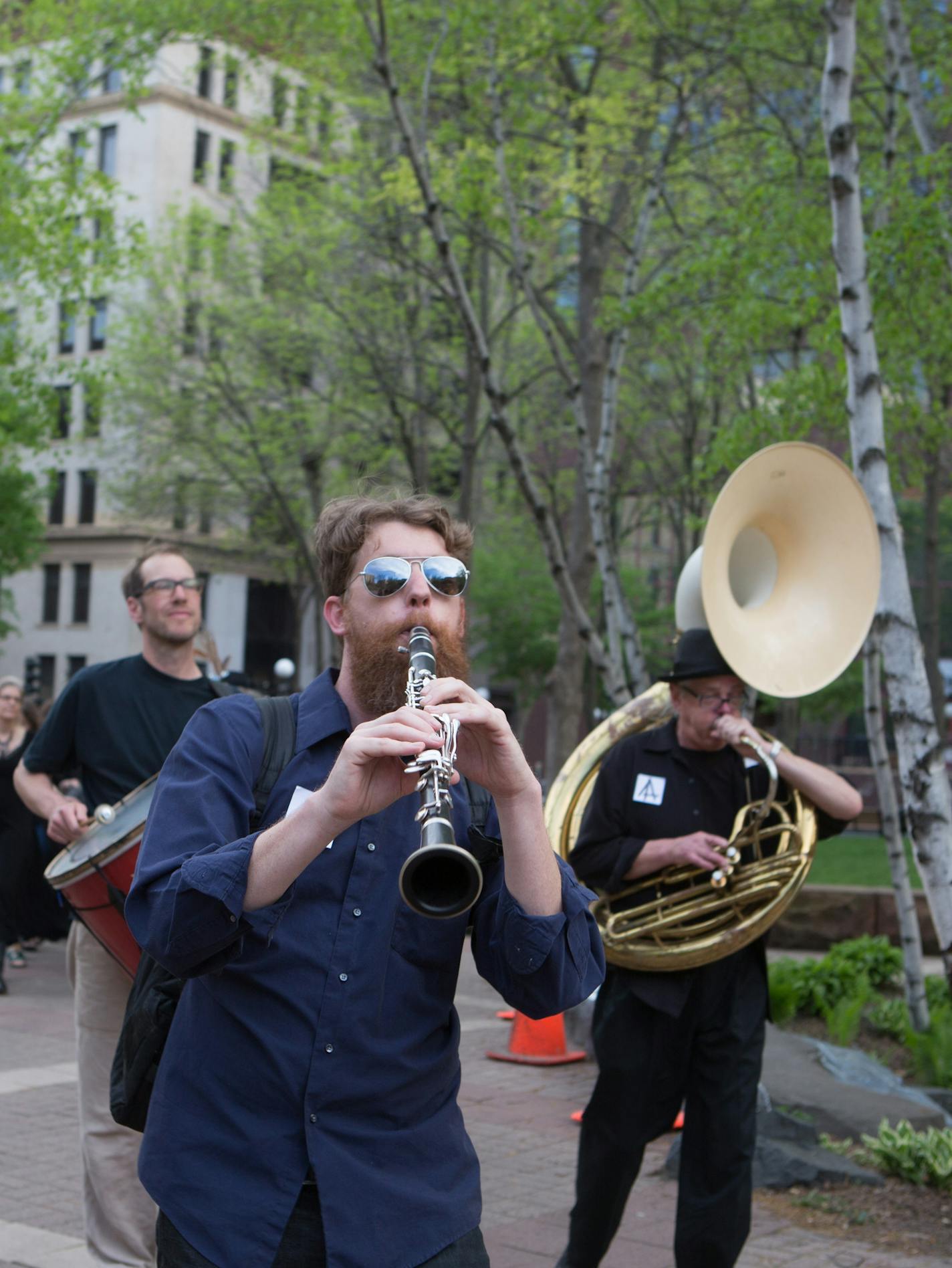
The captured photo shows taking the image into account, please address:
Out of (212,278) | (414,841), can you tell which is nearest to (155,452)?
(212,278)

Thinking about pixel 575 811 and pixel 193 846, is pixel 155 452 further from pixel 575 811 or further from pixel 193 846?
pixel 193 846

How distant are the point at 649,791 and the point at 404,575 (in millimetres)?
2267

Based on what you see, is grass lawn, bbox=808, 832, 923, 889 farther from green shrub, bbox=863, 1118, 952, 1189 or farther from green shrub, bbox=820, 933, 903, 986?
green shrub, bbox=863, 1118, 952, 1189

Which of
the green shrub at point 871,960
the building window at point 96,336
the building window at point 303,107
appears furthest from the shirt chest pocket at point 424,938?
the building window at point 96,336

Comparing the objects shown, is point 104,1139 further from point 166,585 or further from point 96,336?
point 96,336

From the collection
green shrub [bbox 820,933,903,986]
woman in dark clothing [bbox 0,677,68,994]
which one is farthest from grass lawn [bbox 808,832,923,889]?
woman in dark clothing [bbox 0,677,68,994]

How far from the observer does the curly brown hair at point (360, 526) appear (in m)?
2.73

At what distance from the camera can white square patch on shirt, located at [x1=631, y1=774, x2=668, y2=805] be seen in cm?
465

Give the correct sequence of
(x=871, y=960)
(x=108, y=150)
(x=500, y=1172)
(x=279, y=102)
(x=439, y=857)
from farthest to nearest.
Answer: (x=108, y=150) → (x=279, y=102) → (x=871, y=960) → (x=500, y=1172) → (x=439, y=857)

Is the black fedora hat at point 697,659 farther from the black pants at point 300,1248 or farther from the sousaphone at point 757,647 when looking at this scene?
the black pants at point 300,1248

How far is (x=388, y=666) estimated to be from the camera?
255 centimetres

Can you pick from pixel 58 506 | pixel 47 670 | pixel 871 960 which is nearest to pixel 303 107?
pixel 871 960

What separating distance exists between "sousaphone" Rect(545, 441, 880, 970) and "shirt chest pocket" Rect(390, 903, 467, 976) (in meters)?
1.94

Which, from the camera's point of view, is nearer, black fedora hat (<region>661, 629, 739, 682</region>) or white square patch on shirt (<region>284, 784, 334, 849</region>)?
white square patch on shirt (<region>284, 784, 334, 849</region>)
